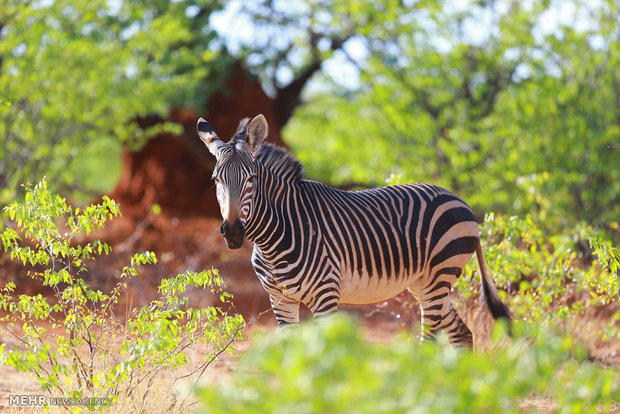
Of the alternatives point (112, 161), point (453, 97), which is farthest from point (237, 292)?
point (112, 161)

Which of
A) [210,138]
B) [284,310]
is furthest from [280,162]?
[284,310]

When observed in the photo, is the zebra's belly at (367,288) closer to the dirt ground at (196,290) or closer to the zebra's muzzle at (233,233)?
the dirt ground at (196,290)

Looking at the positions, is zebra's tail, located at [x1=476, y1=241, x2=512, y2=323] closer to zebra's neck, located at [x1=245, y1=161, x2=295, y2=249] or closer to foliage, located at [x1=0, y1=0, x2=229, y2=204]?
zebra's neck, located at [x1=245, y1=161, x2=295, y2=249]

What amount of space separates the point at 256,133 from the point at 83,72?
26.5 ft

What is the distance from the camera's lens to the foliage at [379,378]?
254 centimetres

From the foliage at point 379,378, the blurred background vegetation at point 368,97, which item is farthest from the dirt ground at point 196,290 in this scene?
the foliage at point 379,378

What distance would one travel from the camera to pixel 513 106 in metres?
12.5

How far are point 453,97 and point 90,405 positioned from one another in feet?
34.5

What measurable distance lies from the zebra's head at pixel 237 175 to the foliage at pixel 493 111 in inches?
271

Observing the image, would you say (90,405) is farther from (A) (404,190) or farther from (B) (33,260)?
(A) (404,190)

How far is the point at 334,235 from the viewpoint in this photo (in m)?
5.79

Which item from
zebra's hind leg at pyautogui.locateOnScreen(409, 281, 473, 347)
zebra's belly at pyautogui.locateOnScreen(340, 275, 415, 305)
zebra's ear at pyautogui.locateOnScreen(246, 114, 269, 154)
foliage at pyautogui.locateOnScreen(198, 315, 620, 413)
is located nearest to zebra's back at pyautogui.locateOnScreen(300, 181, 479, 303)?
zebra's belly at pyautogui.locateOnScreen(340, 275, 415, 305)

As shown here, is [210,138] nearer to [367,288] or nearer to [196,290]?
[367,288]

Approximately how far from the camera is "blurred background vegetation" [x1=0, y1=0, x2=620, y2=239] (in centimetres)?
1196
